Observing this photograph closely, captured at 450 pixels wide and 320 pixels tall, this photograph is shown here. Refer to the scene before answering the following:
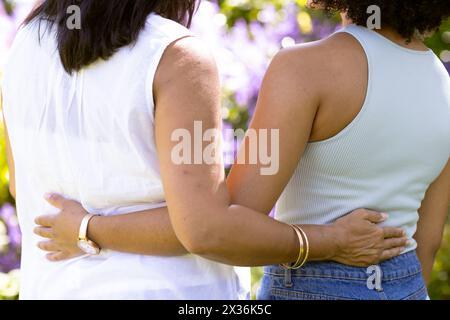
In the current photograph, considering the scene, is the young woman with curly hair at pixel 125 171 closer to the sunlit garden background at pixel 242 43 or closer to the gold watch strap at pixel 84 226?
the gold watch strap at pixel 84 226

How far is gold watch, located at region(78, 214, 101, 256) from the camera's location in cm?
183

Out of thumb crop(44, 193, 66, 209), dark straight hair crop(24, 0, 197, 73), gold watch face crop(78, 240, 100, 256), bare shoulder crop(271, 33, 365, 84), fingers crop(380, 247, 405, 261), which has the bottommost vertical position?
→ fingers crop(380, 247, 405, 261)

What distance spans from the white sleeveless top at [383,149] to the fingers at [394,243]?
0.04 m

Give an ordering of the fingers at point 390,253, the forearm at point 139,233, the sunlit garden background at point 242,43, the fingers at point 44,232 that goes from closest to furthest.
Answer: the forearm at point 139,233 < the fingers at point 44,232 < the fingers at point 390,253 < the sunlit garden background at point 242,43

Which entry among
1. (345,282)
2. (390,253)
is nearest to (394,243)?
(390,253)

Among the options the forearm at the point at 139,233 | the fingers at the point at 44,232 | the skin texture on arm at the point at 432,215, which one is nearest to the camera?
the forearm at the point at 139,233

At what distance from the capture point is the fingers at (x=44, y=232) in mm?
1893

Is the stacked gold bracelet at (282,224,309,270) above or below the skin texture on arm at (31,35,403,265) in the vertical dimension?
below

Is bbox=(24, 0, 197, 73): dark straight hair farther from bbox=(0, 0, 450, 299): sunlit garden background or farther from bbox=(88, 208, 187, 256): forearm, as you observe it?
bbox=(0, 0, 450, 299): sunlit garden background

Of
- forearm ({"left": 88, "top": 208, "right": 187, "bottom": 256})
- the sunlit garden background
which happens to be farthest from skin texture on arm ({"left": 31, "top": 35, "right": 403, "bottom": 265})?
the sunlit garden background

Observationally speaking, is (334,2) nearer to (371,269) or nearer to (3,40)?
(371,269)

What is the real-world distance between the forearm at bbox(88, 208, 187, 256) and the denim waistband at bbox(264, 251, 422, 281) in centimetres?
33

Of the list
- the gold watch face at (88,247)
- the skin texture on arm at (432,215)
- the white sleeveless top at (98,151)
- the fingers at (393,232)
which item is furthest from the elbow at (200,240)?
the skin texture on arm at (432,215)
